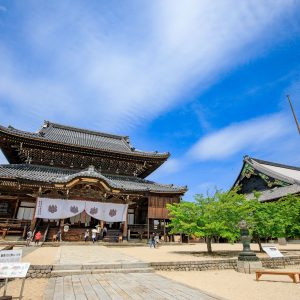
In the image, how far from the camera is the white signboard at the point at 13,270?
505 cm

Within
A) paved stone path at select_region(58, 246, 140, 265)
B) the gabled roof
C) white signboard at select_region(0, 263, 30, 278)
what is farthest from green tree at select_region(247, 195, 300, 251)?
white signboard at select_region(0, 263, 30, 278)

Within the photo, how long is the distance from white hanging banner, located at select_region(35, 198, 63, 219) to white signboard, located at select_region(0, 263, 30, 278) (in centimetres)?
1393

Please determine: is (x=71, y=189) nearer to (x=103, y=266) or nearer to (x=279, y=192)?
(x=103, y=266)

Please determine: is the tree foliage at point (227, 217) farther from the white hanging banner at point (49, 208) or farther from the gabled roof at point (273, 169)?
the gabled roof at point (273, 169)

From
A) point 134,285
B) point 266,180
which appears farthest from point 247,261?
point 266,180

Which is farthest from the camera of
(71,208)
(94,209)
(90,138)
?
(90,138)

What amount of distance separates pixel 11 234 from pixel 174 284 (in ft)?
54.1

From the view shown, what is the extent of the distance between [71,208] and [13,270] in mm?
14551

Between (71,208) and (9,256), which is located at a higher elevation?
(71,208)

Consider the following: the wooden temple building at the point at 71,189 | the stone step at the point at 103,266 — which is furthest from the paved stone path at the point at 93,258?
the wooden temple building at the point at 71,189

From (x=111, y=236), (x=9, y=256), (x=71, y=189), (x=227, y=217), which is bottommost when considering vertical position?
(x=9, y=256)

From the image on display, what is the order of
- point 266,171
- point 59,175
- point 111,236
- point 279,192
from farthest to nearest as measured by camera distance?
point 266,171 → point 279,192 → point 59,175 → point 111,236

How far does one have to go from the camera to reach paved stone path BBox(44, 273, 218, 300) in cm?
513

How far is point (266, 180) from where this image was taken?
2928 centimetres
